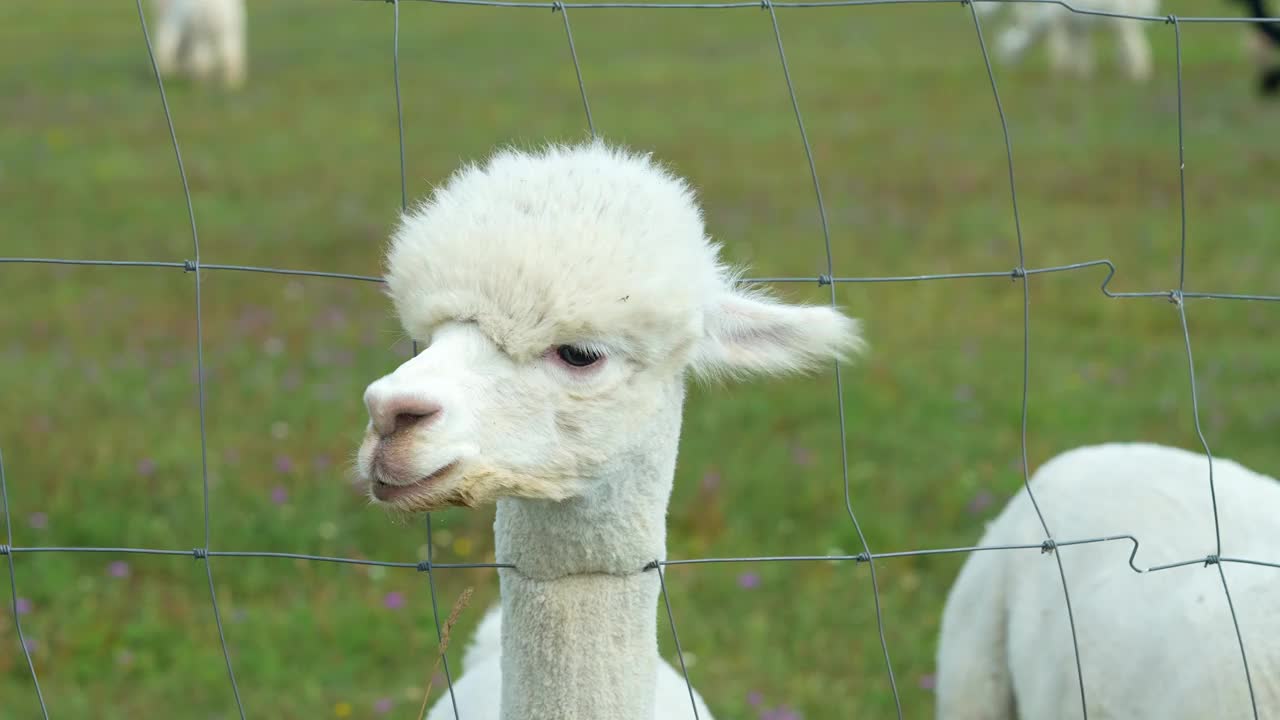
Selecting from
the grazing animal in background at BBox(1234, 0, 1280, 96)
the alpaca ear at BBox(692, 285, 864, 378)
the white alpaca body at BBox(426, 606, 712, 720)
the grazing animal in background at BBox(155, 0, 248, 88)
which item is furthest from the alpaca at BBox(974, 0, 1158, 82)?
the alpaca ear at BBox(692, 285, 864, 378)

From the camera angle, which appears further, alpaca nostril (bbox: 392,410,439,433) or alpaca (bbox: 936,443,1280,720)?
alpaca (bbox: 936,443,1280,720)

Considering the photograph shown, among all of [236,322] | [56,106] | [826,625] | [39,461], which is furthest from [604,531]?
[56,106]

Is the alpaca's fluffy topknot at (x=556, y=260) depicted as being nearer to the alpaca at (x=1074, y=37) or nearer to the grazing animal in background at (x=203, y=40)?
the grazing animal in background at (x=203, y=40)

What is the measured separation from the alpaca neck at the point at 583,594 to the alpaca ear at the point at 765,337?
11cm

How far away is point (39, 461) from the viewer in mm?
5484

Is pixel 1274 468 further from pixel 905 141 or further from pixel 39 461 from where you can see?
pixel 905 141

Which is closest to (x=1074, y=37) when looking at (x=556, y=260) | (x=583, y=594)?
(x=583, y=594)

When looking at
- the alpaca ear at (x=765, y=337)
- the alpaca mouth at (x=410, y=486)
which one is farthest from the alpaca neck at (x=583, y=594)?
the alpaca mouth at (x=410, y=486)

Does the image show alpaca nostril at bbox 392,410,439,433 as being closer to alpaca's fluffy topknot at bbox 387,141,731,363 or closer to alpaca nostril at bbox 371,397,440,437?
alpaca nostril at bbox 371,397,440,437

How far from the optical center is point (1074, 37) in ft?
61.7

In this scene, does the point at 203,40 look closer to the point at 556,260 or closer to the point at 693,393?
the point at 693,393

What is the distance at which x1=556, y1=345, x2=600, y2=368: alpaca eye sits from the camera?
2.12 m

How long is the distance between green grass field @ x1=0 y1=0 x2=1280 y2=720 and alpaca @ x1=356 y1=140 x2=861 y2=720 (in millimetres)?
453

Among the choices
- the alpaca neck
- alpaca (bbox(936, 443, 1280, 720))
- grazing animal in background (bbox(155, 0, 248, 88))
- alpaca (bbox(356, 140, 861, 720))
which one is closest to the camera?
alpaca (bbox(356, 140, 861, 720))
